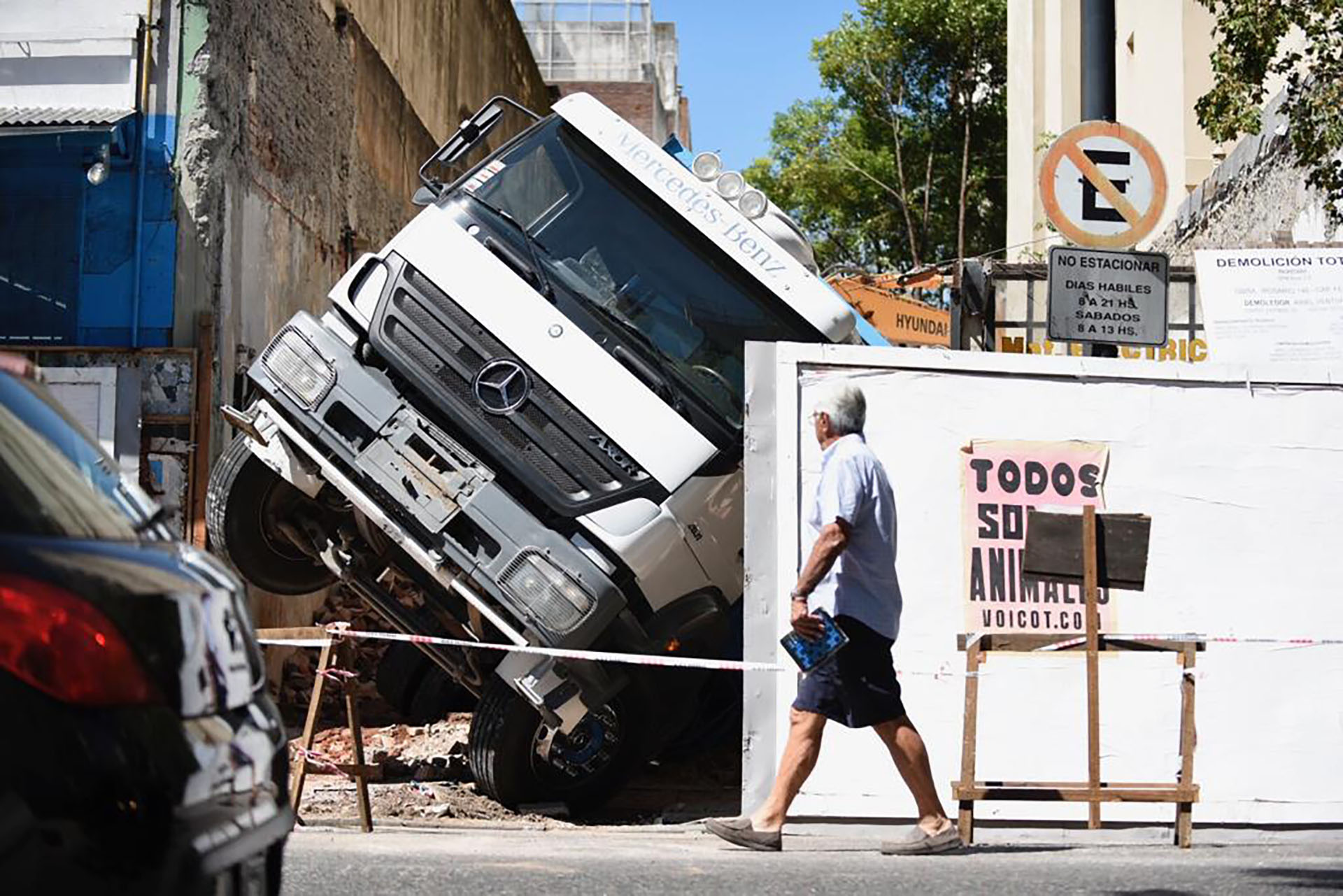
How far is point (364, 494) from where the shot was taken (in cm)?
898

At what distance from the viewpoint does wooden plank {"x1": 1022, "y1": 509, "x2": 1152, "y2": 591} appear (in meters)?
8.02

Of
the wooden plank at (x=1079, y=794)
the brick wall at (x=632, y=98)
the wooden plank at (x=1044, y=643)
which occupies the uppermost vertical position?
the brick wall at (x=632, y=98)

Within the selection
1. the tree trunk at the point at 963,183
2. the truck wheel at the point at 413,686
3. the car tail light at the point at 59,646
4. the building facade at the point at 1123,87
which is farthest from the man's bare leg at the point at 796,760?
the tree trunk at the point at 963,183

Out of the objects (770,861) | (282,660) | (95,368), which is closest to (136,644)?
(770,861)

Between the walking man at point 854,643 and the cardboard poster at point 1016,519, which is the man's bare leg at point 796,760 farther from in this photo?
the cardboard poster at point 1016,519

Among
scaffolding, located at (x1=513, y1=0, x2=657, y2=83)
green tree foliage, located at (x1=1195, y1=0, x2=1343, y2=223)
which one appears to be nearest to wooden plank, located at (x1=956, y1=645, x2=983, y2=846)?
green tree foliage, located at (x1=1195, y1=0, x2=1343, y2=223)

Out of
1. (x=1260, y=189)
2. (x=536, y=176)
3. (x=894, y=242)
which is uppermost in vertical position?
(x=894, y=242)

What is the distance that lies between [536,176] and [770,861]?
3.86 metres

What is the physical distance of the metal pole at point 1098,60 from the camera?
1072cm

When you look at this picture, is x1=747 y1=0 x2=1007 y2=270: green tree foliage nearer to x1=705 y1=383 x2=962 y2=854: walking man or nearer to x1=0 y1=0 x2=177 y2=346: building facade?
x1=0 y1=0 x2=177 y2=346: building facade

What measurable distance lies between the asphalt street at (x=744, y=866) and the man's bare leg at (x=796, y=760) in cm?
23

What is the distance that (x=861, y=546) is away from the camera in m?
7.62

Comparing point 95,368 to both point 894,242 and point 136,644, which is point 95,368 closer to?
point 136,644

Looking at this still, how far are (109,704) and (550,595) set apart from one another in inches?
227
